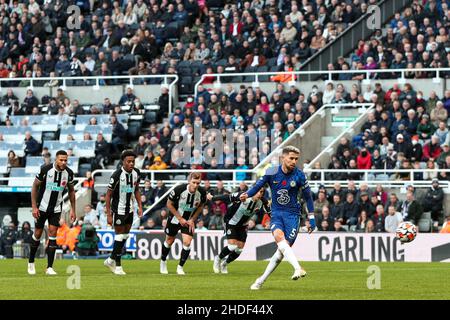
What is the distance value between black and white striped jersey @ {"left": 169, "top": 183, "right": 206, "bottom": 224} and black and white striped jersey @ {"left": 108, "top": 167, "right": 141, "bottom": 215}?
0.86 meters

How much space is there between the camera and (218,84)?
3869 centimetres

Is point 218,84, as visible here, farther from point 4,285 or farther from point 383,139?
point 4,285

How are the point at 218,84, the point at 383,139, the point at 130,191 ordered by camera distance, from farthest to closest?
the point at 218,84 < the point at 383,139 < the point at 130,191

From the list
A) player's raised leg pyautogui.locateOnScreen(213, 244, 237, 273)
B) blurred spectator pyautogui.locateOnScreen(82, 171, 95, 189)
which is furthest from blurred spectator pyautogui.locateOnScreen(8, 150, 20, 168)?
player's raised leg pyautogui.locateOnScreen(213, 244, 237, 273)

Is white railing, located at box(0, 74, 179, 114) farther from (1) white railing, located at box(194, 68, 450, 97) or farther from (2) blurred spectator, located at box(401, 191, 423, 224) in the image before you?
(2) blurred spectator, located at box(401, 191, 423, 224)

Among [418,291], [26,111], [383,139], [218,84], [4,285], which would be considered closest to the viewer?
[418,291]

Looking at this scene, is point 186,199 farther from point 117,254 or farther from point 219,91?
point 219,91

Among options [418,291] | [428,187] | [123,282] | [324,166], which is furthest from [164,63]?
[418,291]

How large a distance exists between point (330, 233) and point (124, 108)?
38.8 ft

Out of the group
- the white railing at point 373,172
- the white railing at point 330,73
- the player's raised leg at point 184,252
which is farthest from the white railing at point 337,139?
the player's raised leg at point 184,252

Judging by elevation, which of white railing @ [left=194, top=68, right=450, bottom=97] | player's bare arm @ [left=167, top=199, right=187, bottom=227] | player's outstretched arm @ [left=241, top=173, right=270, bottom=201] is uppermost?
white railing @ [left=194, top=68, right=450, bottom=97]

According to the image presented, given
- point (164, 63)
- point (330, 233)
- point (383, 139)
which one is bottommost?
point (330, 233)

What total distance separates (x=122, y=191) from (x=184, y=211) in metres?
1.44

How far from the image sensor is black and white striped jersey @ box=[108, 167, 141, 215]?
906 inches
